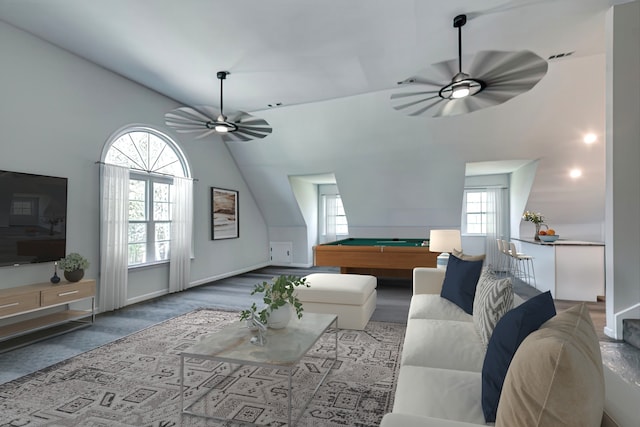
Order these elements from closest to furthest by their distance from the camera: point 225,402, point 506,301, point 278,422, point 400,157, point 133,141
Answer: point 506,301
point 278,422
point 225,402
point 133,141
point 400,157

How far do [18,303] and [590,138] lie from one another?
301 inches

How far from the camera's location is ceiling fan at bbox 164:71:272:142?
359 cm

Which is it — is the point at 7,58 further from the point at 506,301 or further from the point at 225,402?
the point at 506,301

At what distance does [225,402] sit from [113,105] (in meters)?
4.21

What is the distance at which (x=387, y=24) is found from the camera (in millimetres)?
3305

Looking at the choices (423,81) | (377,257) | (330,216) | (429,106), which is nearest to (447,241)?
(377,257)

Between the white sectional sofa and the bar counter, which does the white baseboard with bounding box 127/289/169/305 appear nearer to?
the white sectional sofa

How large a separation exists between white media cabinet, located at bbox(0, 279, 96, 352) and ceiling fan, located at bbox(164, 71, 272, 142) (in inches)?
82.4

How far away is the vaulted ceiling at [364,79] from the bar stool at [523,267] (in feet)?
3.67

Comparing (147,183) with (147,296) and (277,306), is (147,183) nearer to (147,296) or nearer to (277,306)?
(147,296)

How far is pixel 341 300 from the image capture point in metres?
3.64

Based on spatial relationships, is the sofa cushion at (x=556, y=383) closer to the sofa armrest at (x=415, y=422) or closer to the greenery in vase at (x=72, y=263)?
the sofa armrest at (x=415, y=422)

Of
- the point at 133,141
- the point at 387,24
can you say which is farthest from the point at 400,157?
the point at 133,141

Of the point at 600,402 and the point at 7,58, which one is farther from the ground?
the point at 7,58
